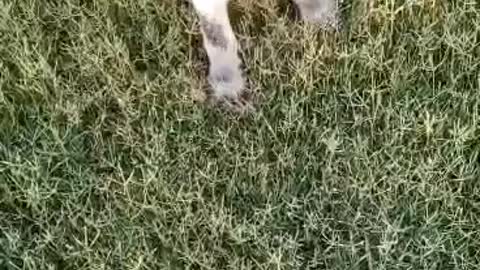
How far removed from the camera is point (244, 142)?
6.91ft

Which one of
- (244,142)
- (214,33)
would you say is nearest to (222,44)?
(214,33)

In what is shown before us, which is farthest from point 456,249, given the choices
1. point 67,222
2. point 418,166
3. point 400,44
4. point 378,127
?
point 67,222

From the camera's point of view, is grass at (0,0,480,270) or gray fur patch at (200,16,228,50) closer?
grass at (0,0,480,270)

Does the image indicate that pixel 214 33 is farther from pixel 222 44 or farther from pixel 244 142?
pixel 244 142

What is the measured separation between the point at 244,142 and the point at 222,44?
32 cm

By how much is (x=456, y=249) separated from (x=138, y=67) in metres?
0.94

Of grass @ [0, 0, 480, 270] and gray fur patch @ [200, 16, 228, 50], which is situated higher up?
gray fur patch @ [200, 16, 228, 50]

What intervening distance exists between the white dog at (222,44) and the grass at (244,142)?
0.04 meters

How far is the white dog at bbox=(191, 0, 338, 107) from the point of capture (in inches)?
88.5

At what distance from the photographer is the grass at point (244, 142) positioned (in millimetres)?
1939

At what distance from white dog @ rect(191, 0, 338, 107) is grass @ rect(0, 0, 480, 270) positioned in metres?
0.04

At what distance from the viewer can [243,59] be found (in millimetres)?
2291

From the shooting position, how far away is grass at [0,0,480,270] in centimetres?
194

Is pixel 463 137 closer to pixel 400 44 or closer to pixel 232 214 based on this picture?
pixel 400 44
